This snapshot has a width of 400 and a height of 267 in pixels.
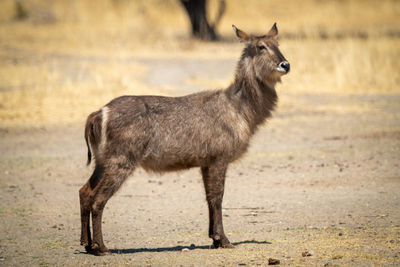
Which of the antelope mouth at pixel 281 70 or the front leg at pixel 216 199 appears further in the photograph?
the antelope mouth at pixel 281 70

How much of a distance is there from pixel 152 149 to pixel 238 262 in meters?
1.51

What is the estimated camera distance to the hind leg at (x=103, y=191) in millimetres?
7145

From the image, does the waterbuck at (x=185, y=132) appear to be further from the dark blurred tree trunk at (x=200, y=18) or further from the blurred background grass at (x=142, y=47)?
the dark blurred tree trunk at (x=200, y=18)

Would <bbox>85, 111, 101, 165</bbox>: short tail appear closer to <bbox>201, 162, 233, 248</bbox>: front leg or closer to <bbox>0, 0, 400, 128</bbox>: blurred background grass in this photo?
<bbox>201, 162, 233, 248</bbox>: front leg

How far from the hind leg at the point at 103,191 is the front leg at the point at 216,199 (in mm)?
922

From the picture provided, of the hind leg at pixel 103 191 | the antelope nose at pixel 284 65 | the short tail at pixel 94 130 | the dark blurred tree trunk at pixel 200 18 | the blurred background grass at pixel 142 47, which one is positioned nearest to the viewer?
the hind leg at pixel 103 191

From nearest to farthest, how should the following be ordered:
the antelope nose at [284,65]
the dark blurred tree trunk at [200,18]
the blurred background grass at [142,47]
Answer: the antelope nose at [284,65]
the blurred background grass at [142,47]
the dark blurred tree trunk at [200,18]

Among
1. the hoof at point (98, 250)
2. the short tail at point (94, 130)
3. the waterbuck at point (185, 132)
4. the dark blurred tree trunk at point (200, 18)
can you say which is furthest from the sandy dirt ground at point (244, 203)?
the dark blurred tree trunk at point (200, 18)

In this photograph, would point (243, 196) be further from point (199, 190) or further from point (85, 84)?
point (85, 84)

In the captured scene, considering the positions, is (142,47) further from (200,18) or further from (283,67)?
(283,67)

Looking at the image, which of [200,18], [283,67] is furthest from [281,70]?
[200,18]

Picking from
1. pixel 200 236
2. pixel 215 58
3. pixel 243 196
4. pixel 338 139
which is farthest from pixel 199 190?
pixel 215 58

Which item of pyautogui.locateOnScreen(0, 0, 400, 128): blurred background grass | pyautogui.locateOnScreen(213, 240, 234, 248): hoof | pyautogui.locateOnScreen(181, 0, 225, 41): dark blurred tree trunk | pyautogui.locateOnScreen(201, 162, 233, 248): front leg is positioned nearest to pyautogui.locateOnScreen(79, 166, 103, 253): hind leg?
pyautogui.locateOnScreen(201, 162, 233, 248): front leg

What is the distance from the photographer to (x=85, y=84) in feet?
65.4
